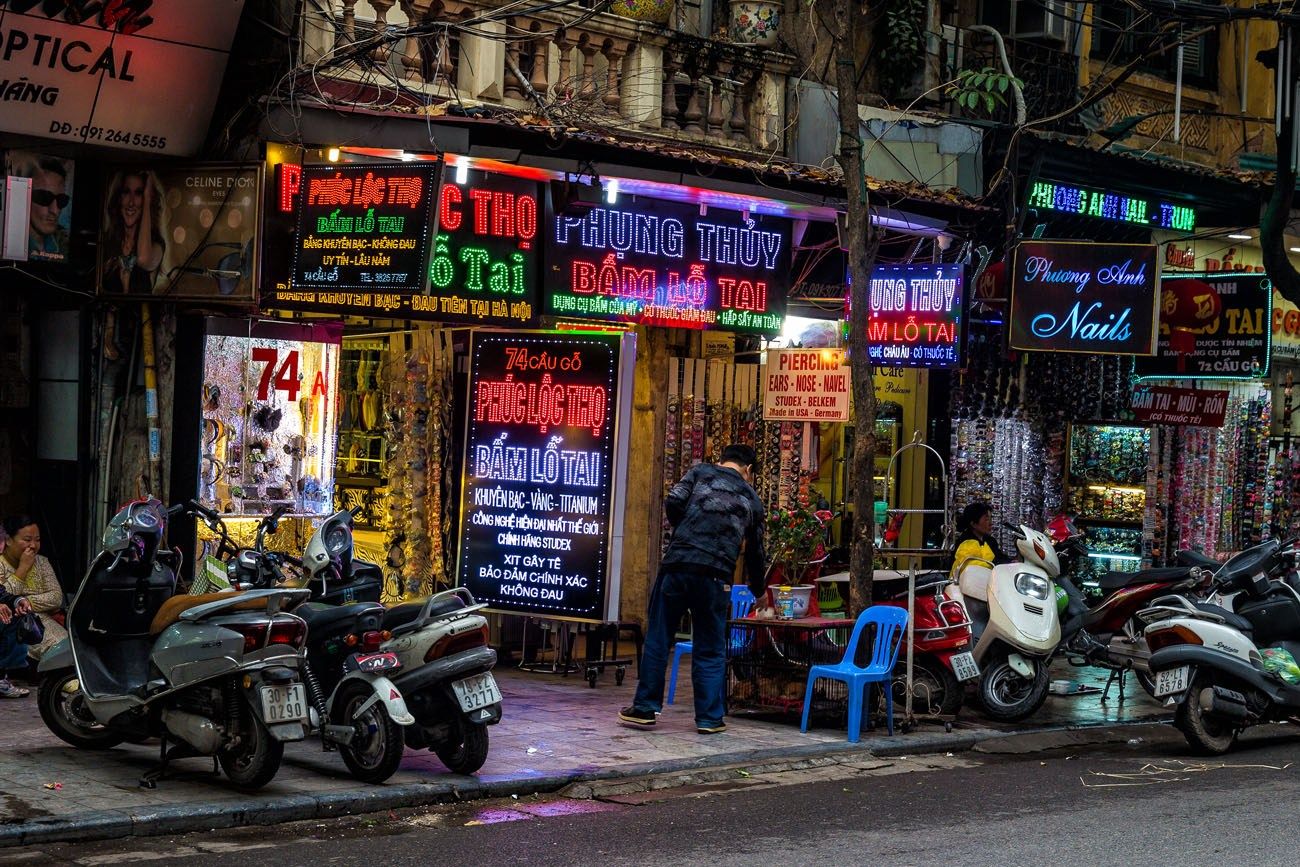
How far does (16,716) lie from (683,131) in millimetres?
7754

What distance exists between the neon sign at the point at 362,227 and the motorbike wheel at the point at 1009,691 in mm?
5055

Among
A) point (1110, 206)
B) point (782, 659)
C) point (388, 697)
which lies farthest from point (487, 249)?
point (1110, 206)

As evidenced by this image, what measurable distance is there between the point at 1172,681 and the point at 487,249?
606 cm

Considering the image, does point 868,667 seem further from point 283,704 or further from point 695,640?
point 283,704

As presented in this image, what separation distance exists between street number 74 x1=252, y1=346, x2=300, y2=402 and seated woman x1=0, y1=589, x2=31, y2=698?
257 centimetres

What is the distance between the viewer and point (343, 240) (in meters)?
12.2

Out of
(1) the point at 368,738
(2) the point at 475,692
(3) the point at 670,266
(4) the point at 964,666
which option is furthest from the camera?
(3) the point at 670,266

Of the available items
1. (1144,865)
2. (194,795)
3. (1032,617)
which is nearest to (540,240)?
(1032,617)

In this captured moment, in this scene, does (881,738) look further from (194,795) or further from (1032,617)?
(194,795)

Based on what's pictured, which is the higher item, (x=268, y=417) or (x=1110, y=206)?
(x=1110, y=206)

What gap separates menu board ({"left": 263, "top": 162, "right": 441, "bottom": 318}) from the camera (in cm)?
1198

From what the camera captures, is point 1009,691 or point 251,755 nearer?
point 251,755

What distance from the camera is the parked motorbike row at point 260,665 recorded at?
351 inches

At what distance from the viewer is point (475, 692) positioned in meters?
9.58
